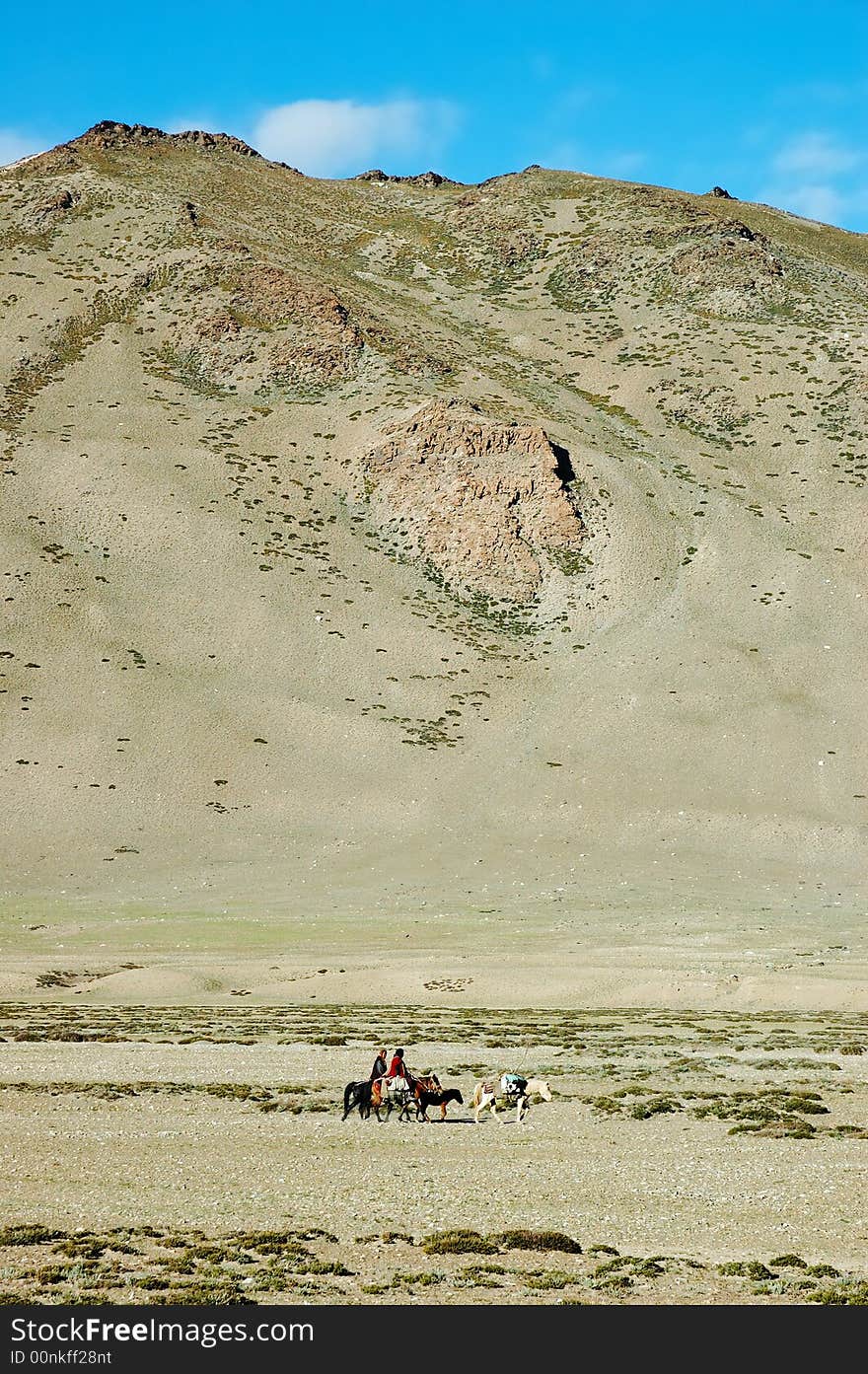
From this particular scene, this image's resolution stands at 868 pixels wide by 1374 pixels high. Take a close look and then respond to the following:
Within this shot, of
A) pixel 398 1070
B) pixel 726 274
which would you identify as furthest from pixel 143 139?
pixel 398 1070

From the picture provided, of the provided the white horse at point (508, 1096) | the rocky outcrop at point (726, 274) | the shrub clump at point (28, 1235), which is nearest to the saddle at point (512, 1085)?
the white horse at point (508, 1096)

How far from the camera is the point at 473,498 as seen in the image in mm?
92688

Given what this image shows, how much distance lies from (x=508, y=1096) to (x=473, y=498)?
7331cm

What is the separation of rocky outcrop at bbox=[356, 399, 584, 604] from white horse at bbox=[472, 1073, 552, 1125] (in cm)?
6520

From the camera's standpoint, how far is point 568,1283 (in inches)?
531

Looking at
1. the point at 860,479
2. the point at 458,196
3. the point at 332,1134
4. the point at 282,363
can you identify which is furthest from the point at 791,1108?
the point at 458,196

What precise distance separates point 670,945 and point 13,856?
35031 millimetres

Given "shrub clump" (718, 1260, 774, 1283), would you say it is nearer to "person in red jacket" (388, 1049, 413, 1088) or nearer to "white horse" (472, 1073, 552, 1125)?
"white horse" (472, 1073, 552, 1125)

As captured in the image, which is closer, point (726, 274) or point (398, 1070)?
point (398, 1070)

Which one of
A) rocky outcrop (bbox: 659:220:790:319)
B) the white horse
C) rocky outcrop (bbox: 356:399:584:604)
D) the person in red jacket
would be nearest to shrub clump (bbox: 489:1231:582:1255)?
the person in red jacket

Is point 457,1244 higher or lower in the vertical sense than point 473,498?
lower

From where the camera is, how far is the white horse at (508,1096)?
2341cm

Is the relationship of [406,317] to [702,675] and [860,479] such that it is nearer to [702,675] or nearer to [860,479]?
[860,479]

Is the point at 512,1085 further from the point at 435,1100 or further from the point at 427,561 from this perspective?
the point at 427,561
